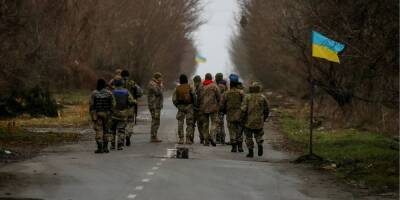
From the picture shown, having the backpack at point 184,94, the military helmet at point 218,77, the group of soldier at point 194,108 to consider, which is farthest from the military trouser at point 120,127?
the military helmet at point 218,77

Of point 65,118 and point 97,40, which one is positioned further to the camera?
point 97,40

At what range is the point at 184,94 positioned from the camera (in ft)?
80.2

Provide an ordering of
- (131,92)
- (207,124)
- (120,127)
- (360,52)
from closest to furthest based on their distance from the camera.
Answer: (360,52) → (120,127) → (131,92) → (207,124)

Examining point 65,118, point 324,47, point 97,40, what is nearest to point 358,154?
point 324,47

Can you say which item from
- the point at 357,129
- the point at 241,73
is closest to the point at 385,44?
the point at 357,129

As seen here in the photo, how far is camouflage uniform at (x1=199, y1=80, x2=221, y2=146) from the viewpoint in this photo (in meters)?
24.6

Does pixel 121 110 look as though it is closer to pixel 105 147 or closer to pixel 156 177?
pixel 105 147

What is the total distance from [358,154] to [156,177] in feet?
23.7

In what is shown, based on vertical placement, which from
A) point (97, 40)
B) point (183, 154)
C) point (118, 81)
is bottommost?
point (183, 154)

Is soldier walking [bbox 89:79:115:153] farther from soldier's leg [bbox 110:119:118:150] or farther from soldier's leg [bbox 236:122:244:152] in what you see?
soldier's leg [bbox 236:122:244:152]

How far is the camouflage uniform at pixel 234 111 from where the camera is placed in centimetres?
2328

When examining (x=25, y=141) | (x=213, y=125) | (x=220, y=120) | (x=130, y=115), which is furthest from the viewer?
(x=220, y=120)

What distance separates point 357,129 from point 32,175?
1587 centimetres

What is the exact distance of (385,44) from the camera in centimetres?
1884
